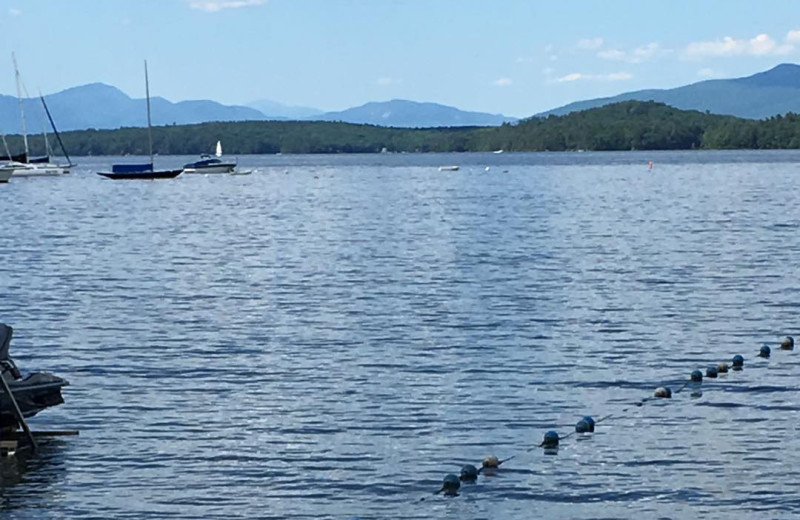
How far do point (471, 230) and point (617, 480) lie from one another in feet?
211

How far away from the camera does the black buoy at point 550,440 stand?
2531cm

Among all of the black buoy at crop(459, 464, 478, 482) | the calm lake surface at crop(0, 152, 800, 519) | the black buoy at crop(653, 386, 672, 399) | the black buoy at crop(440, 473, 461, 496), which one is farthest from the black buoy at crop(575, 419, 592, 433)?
the black buoy at crop(440, 473, 461, 496)

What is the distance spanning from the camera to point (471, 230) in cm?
8738

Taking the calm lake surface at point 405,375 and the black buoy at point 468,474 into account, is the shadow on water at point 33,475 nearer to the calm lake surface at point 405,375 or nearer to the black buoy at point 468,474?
the calm lake surface at point 405,375

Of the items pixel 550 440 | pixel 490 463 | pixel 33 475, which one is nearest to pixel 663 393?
pixel 550 440

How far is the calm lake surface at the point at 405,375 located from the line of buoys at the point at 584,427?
20 centimetres

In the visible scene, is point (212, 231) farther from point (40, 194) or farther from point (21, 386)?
point (40, 194)

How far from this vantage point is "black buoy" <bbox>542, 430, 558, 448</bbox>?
25.3 m

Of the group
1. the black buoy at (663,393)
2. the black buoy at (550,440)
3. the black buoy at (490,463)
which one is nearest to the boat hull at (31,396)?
the black buoy at (490,463)

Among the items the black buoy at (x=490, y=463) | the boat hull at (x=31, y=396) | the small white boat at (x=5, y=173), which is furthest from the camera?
the small white boat at (x=5, y=173)

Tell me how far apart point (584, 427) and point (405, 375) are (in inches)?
265

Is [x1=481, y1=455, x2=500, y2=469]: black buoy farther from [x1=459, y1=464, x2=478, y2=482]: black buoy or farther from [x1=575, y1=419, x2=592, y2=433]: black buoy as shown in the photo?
[x1=575, y1=419, x2=592, y2=433]: black buoy

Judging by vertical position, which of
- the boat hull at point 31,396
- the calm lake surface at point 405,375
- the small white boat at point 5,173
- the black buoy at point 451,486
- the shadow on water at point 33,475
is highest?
the boat hull at point 31,396

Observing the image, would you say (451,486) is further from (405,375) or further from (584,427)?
(405,375)
